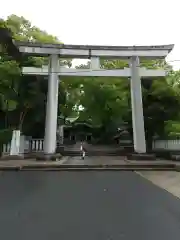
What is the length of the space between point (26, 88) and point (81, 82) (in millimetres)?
6204

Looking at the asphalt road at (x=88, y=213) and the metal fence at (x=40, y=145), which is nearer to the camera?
the asphalt road at (x=88, y=213)

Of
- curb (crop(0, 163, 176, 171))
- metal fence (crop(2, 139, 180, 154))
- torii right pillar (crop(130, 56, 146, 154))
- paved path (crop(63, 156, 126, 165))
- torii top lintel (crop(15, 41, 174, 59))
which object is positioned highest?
torii top lintel (crop(15, 41, 174, 59))

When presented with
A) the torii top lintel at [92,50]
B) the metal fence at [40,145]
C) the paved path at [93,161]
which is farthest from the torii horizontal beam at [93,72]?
the paved path at [93,161]

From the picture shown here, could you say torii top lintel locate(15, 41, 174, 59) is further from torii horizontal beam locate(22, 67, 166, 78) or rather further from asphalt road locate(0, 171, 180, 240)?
asphalt road locate(0, 171, 180, 240)

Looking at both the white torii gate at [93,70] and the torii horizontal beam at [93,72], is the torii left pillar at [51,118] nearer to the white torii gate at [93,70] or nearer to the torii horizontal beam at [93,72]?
the white torii gate at [93,70]

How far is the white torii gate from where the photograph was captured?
19.8 meters

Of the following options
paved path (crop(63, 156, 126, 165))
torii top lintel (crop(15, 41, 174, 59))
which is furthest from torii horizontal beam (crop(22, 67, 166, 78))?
paved path (crop(63, 156, 126, 165))

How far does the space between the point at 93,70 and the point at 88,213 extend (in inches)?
592

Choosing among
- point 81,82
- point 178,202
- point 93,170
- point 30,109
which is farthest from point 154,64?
point 178,202

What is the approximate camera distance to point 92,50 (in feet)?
67.0

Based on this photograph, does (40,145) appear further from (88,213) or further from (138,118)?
(88,213)

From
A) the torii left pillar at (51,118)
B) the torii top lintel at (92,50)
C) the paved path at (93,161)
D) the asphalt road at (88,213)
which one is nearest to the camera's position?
the asphalt road at (88,213)

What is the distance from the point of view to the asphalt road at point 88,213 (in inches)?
191

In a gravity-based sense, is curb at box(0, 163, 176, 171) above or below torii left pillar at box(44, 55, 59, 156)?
below
